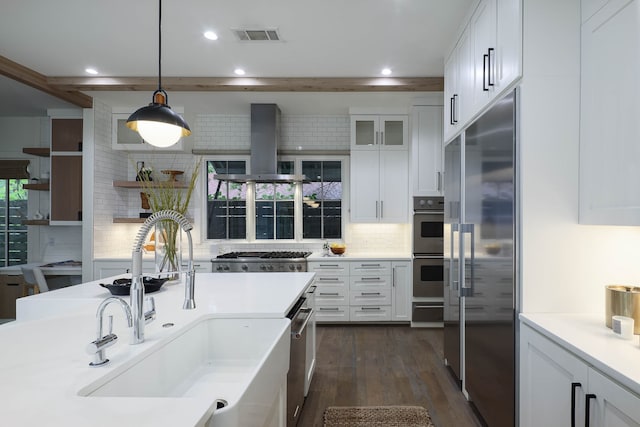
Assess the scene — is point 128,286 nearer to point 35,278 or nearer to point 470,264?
point 470,264

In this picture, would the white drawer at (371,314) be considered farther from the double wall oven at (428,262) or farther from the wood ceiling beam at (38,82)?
the wood ceiling beam at (38,82)

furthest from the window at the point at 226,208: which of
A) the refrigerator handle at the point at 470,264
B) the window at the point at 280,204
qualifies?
the refrigerator handle at the point at 470,264

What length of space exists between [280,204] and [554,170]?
12.6 ft

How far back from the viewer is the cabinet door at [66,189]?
4480mm

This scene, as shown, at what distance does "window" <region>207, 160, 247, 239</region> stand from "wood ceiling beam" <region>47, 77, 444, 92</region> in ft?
5.08

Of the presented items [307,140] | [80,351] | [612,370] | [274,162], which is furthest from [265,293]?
[307,140]

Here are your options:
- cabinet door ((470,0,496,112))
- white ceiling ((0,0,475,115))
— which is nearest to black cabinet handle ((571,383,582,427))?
cabinet door ((470,0,496,112))

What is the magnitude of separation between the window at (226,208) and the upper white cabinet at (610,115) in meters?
4.22

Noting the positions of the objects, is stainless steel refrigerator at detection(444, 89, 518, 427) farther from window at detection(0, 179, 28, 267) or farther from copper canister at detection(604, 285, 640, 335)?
window at detection(0, 179, 28, 267)

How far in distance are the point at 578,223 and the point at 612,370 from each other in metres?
0.86

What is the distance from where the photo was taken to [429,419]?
2377 millimetres

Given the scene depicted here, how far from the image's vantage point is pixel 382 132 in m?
4.71

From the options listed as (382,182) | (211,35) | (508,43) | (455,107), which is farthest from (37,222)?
(508,43)

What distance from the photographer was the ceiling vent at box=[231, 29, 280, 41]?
284 centimetres
